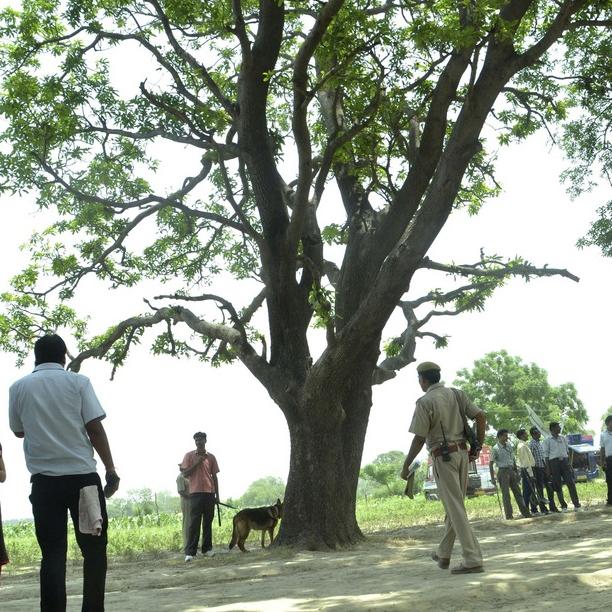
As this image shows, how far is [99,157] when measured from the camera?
717 inches

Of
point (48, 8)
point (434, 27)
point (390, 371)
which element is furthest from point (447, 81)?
point (48, 8)

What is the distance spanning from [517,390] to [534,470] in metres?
54.1

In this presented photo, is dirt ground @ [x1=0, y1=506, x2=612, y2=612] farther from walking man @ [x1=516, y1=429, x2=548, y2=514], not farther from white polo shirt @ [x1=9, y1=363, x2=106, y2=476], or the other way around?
walking man @ [x1=516, y1=429, x2=548, y2=514]

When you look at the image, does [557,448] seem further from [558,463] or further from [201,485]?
[201,485]

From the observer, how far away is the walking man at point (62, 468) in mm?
5988

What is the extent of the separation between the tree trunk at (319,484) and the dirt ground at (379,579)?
502mm

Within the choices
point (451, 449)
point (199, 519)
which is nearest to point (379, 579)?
point (451, 449)

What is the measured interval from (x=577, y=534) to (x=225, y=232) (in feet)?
38.8

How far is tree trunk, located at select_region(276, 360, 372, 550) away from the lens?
14.7 meters

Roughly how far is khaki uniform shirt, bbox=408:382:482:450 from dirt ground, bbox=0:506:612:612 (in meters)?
1.28

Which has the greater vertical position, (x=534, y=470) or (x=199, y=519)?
(x=534, y=470)

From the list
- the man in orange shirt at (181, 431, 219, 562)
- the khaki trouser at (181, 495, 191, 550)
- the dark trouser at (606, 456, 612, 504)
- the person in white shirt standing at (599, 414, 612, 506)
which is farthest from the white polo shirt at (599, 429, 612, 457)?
the khaki trouser at (181, 495, 191, 550)

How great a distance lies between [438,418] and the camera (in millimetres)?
9102

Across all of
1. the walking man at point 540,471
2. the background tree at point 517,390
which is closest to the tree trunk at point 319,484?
the walking man at point 540,471
